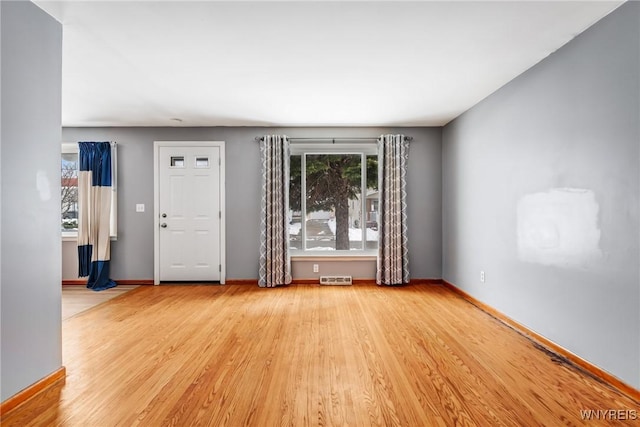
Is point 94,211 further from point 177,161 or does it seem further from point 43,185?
point 43,185

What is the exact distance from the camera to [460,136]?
14.5ft

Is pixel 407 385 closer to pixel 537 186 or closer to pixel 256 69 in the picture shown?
pixel 537 186

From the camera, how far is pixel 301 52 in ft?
8.68

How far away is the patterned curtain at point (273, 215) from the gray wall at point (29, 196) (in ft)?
9.42

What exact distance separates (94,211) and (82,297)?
126cm

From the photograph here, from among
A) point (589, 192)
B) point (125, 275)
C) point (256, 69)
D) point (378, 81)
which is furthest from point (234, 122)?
point (589, 192)

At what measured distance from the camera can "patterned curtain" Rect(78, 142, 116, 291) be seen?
15.8 ft

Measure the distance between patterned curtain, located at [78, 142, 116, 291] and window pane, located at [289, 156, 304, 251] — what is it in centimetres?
267

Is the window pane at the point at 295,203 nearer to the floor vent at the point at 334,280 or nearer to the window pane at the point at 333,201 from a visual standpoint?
the window pane at the point at 333,201

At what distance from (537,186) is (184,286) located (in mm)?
4571

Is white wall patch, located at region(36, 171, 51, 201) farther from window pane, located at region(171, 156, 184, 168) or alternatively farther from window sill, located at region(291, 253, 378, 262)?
window sill, located at region(291, 253, 378, 262)

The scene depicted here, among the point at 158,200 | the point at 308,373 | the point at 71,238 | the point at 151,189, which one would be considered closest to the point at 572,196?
the point at 308,373

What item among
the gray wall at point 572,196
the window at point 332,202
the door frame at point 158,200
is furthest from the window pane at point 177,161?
the gray wall at point 572,196

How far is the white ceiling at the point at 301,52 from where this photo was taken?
212 cm
